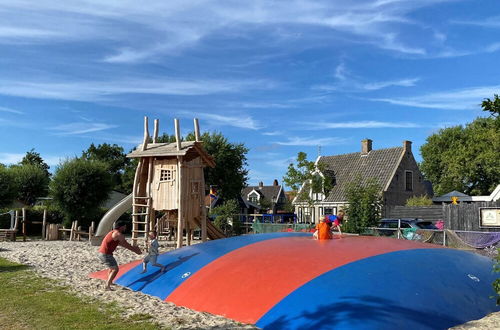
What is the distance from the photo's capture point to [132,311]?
942 centimetres

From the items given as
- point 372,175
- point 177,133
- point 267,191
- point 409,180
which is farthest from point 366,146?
point 267,191

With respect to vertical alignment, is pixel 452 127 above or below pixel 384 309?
above

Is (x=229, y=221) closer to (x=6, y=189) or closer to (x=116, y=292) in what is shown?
(x=6, y=189)

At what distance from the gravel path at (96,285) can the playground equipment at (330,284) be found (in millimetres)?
384

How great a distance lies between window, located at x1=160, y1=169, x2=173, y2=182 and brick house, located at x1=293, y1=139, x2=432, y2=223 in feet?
62.3

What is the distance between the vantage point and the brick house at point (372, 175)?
131 feet

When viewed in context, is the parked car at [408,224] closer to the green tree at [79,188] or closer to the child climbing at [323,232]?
the child climbing at [323,232]

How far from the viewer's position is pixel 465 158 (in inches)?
1980

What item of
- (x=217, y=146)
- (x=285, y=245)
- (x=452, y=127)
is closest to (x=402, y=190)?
(x=217, y=146)

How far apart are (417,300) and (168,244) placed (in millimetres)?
17724

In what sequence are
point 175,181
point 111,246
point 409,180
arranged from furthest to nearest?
point 409,180 → point 175,181 → point 111,246

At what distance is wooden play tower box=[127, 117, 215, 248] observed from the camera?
2059cm

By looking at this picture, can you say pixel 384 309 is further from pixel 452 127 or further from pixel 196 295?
pixel 452 127

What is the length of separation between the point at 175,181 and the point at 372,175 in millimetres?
24515
